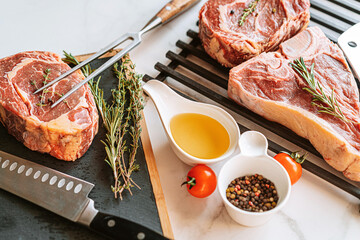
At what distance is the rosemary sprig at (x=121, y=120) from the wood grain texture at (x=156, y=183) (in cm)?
9

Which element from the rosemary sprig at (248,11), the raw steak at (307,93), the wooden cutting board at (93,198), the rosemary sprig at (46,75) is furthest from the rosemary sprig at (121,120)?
the rosemary sprig at (248,11)

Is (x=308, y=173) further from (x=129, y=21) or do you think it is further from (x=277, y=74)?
(x=129, y=21)

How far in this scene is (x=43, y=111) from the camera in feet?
7.70

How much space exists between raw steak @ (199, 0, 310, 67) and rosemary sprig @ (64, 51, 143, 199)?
672 mm

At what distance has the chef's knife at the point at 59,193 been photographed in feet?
6.73

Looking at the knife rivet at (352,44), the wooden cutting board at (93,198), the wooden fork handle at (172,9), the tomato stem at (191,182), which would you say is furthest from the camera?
the wooden fork handle at (172,9)

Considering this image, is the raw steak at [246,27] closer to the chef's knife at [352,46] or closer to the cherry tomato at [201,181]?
the chef's knife at [352,46]

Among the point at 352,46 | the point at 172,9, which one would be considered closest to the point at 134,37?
the point at 172,9

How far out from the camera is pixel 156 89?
8.96 feet

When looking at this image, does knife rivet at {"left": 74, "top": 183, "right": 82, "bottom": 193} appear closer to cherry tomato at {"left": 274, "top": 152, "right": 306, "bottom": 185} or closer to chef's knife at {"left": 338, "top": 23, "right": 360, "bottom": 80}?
cherry tomato at {"left": 274, "top": 152, "right": 306, "bottom": 185}

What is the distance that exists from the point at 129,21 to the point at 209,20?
93 cm

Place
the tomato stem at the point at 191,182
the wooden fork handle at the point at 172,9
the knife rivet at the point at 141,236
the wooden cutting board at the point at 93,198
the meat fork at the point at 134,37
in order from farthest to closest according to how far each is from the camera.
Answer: the wooden fork handle at the point at 172,9, the meat fork at the point at 134,37, the tomato stem at the point at 191,182, the wooden cutting board at the point at 93,198, the knife rivet at the point at 141,236

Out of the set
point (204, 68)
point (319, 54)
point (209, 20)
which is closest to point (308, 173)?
point (319, 54)

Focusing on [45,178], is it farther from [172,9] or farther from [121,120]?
[172,9]
